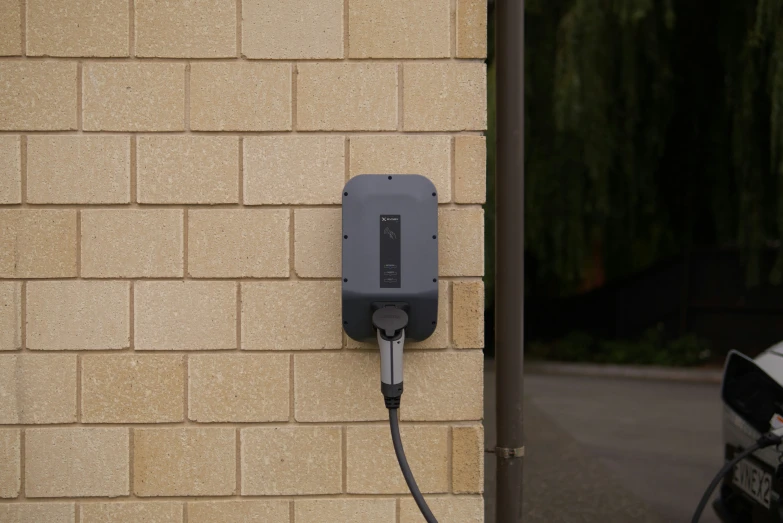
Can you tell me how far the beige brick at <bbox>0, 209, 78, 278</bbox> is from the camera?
2191mm

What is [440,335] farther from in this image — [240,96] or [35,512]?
[35,512]

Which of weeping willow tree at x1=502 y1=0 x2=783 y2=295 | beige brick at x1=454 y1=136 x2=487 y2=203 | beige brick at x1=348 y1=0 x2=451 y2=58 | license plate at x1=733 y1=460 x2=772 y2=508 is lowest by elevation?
license plate at x1=733 y1=460 x2=772 y2=508

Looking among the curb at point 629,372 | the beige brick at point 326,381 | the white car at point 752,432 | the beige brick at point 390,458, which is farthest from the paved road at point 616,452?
the beige brick at point 326,381

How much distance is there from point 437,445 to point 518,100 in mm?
923

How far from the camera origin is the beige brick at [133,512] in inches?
87.6

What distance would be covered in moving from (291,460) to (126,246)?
26.8 inches

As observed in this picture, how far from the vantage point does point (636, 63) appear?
8.27 metres

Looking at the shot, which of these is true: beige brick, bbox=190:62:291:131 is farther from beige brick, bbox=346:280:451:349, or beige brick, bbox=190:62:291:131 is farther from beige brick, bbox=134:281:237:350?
beige brick, bbox=346:280:451:349

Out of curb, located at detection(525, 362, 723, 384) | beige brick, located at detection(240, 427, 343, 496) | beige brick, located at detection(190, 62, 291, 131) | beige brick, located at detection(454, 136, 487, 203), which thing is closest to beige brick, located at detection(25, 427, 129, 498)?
beige brick, located at detection(240, 427, 343, 496)

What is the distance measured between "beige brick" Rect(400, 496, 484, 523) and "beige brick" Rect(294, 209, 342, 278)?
0.62m

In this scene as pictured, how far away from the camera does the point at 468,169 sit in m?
2.20

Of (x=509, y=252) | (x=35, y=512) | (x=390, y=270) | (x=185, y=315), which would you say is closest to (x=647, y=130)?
(x=509, y=252)

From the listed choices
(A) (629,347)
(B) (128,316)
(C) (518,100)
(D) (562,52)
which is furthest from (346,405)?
(A) (629,347)

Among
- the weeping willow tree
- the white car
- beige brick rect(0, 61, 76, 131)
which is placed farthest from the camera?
the weeping willow tree
